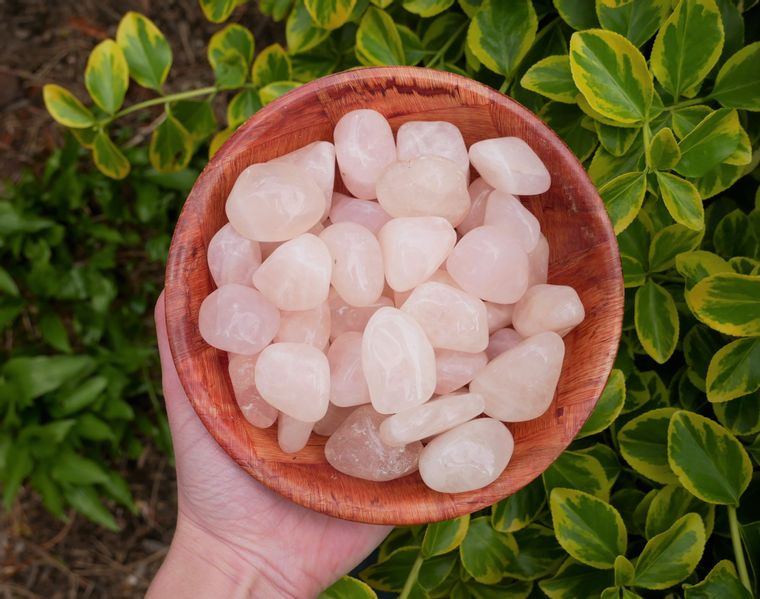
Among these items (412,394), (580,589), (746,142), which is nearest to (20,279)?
(412,394)

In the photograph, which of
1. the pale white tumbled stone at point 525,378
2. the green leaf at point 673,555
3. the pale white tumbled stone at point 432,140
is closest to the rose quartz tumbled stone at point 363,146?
the pale white tumbled stone at point 432,140

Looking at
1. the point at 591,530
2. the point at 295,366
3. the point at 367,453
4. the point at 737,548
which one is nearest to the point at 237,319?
the point at 295,366

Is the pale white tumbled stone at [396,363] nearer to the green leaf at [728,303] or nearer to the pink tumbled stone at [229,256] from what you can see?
the pink tumbled stone at [229,256]

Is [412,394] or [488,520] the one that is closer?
[412,394]

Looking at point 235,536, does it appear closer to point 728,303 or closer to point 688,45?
point 728,303

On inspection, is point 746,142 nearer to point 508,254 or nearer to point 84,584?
point 508,254

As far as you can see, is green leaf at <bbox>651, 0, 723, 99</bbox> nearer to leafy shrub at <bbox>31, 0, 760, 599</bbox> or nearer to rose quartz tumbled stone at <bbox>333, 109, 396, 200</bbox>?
leafy shrub at <bbox>31, 0, 760, 599</bbox>
